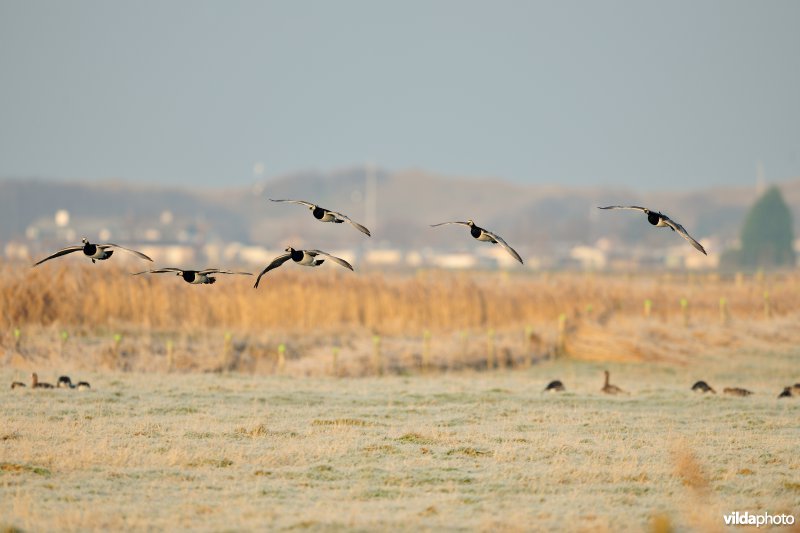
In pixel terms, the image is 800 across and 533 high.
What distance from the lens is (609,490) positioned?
15312 millimetres

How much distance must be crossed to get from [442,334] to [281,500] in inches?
1063

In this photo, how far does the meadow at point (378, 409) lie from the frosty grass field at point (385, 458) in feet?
0.19

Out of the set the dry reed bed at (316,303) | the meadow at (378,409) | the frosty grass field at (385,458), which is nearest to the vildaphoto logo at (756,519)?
the frosty grass field at (385,458)

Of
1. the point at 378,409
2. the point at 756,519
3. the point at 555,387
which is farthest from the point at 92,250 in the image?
the point at 555,387

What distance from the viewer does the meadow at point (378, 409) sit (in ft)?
47.0

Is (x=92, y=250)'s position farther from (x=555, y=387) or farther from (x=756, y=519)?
(x=555, y=387)

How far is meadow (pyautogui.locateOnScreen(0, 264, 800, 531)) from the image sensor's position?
14328 mm

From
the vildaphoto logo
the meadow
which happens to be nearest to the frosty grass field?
the meadow

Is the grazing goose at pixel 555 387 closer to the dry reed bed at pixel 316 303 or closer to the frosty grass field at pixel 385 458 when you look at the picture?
the frosty grass field at pixel 385 458

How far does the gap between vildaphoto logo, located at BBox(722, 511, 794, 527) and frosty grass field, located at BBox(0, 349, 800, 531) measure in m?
0.22

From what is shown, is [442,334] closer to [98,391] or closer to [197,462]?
[98,391]

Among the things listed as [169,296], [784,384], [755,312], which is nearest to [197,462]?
[784,384]

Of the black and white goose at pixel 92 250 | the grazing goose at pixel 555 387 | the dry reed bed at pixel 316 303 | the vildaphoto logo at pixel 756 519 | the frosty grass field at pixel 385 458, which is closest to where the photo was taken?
the vildaphoto logo at pixel 756 519

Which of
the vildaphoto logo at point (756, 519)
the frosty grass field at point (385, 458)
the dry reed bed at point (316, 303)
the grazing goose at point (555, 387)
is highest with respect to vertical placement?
the dry reed bed at point (316, 303)
